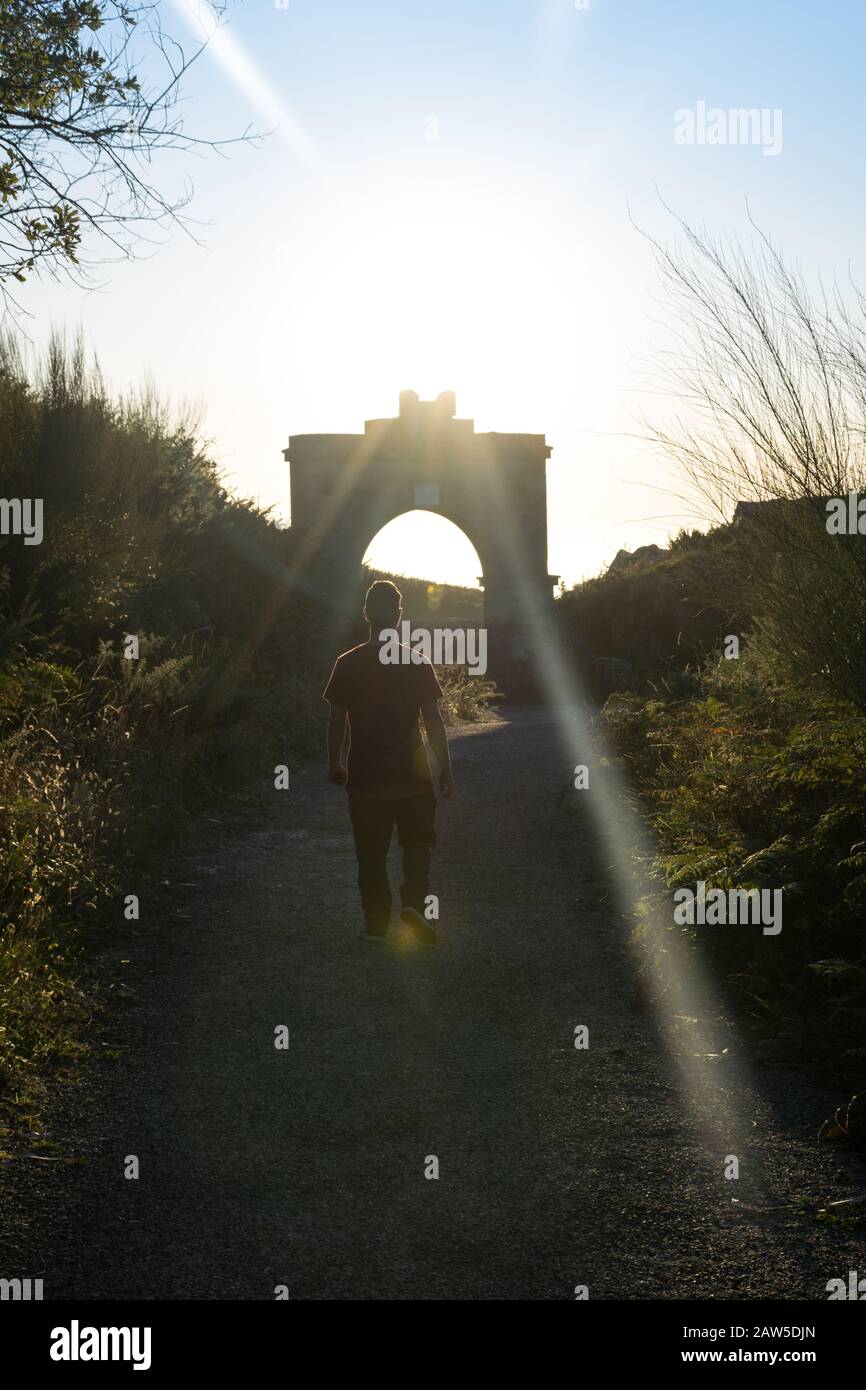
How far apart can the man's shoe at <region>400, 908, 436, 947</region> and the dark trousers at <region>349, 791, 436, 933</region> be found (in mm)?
82

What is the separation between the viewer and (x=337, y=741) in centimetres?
702

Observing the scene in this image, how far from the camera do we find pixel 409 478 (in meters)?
32.6

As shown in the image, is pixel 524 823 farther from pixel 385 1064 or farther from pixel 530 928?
pixel 385 1064

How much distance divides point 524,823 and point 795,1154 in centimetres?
650

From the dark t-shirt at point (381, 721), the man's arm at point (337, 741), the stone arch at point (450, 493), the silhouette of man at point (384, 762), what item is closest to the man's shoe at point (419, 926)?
the silhouette of man at point (384, 762)

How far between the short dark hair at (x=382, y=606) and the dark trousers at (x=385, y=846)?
3.52 feet

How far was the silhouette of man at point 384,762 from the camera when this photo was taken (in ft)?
22.7

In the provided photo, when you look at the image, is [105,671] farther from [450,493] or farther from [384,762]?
[450,493]

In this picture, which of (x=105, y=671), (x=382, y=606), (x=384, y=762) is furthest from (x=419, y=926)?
(x=105, y=671)

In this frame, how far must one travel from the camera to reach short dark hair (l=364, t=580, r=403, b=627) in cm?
712

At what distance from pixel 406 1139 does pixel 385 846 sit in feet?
9.31

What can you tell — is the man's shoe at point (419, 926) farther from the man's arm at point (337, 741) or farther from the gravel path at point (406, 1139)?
the man's arm at point (337, 741)

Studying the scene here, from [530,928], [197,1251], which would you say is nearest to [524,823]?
[530,928]

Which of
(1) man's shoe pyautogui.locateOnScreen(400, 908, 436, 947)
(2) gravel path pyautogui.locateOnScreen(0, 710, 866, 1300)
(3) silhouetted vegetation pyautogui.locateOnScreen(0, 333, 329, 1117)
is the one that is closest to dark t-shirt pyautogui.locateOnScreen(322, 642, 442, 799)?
(1) man's shoe pyautogui.locateOnScreen(400, 908, 436, 947)
